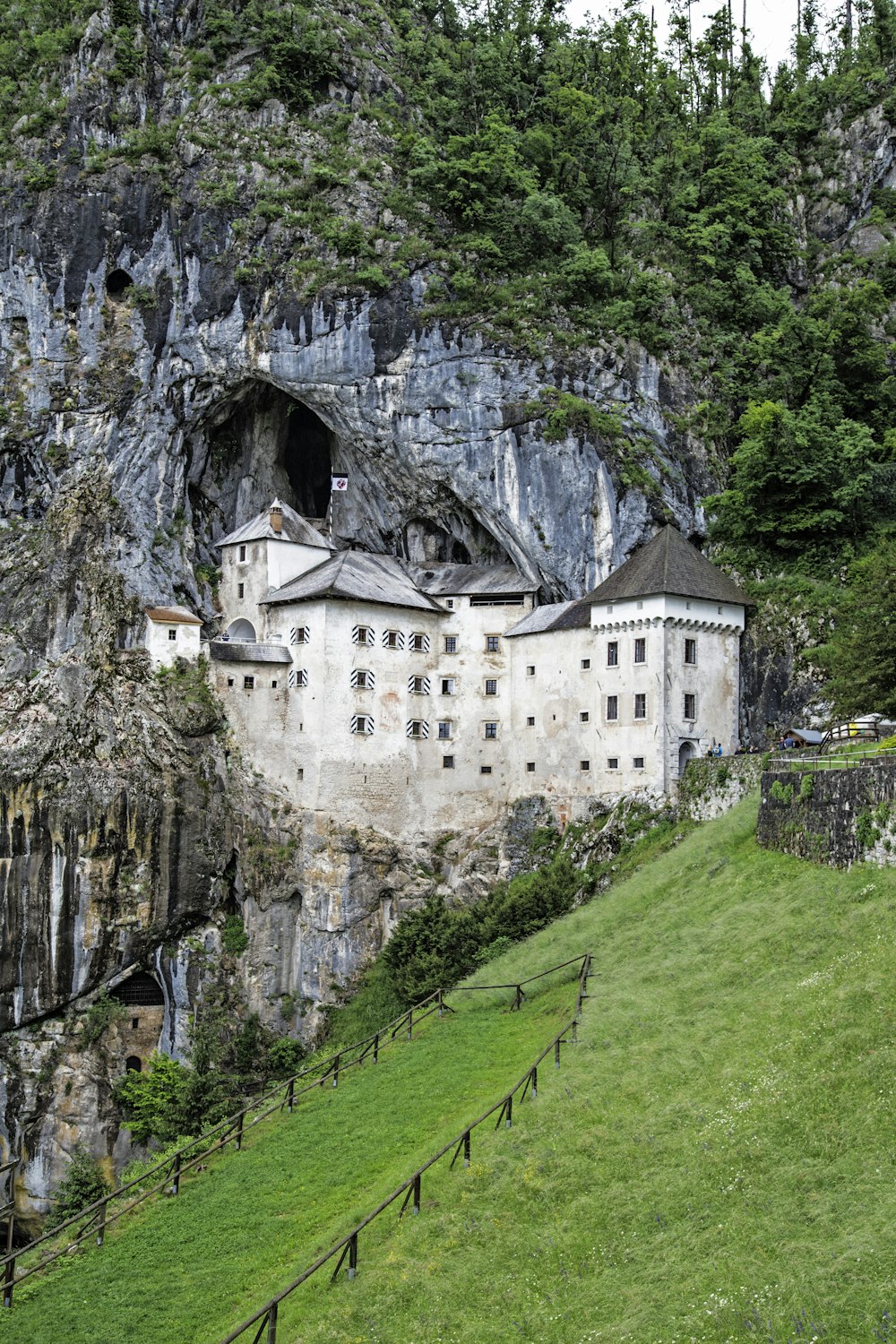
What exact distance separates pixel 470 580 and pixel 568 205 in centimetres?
2164

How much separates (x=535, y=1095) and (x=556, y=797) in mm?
31792

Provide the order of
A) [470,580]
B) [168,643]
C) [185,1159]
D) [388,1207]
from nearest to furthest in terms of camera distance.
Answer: [388,1207], [185,1159], [168,643], [470,580]

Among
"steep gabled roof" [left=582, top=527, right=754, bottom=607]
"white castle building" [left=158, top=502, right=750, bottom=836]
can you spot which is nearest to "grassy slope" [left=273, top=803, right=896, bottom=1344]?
"white castle building" [left=158, top=502, right=750, bottom=836]

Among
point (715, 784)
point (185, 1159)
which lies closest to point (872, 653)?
point (715, 784)

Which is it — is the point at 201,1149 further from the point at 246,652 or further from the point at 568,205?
the point at 568,205

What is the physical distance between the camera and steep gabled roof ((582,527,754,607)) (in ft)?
175

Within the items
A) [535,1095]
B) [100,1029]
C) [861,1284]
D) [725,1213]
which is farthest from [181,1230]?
[100,1029]

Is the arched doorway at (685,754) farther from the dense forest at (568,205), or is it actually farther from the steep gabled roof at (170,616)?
the steep gabled roof at (170,616)

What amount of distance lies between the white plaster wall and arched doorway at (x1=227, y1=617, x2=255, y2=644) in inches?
111

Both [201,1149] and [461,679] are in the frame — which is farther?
[461,679]

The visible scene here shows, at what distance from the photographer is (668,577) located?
5334 centimetres

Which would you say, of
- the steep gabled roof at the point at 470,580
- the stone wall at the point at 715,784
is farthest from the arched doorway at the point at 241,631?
the stone wall at the point at 715,784

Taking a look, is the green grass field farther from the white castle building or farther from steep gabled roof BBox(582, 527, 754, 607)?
steep gabled roof BBox(582, 527, 754, 607)

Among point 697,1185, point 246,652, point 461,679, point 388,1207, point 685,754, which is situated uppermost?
point 246,652
